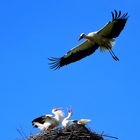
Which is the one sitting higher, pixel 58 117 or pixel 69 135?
pixel 58 117

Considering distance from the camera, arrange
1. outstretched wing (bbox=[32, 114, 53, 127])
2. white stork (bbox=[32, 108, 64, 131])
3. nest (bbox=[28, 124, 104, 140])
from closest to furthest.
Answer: nest (bbox=[28, 124, 104, 140]) → white stork (bbox=[32, 108, 64, 131]) → outstretched wing (bbox=[32, 114, 53, 127])

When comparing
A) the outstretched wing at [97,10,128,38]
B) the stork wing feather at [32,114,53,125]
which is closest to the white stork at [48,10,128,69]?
the outstretched wing at [97,10,128,38]

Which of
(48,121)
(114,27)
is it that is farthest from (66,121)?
(114,27)

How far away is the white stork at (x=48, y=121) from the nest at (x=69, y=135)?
1.52 feet

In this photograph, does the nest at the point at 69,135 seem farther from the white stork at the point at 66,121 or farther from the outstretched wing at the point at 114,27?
the outstretched wing at the point at 114,27

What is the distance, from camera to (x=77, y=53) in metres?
15.7

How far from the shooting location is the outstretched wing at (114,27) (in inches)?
560

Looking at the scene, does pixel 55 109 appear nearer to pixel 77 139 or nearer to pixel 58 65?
pixel 77 139

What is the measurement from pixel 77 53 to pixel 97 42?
83 centimetres

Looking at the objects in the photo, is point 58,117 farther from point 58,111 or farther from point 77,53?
point 77,53

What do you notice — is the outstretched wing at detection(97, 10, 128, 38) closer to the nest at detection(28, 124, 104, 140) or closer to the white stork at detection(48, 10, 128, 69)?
the white stork at detection(48, 10, 128, 69)

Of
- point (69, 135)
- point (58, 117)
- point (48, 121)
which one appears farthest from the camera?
point (58, 117)

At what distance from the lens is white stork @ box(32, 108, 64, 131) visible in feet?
39.1

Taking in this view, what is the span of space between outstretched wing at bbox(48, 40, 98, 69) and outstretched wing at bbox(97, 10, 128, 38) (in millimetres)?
520
